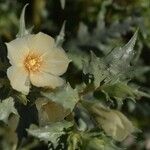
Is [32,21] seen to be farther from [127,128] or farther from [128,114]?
[127,128]

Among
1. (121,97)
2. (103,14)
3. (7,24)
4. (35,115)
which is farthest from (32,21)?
(121,97)

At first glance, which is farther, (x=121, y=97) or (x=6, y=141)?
(x=6, y=141)

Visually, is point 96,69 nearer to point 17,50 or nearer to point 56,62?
point 56,62

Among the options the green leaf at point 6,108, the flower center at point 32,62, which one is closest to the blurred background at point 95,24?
the flower center at point 32,62

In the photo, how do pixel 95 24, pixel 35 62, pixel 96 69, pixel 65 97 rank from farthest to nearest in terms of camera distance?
pixel 95 24 < pixel 35 62 < pixel 96 69 < pixel 65 97

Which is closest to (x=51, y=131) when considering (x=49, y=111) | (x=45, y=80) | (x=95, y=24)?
(x=49, y=111)

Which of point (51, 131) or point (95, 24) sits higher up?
point (51, 131)

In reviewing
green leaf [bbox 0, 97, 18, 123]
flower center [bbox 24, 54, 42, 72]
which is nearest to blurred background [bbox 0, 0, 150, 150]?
flower center [bbox 24, 54, 42, 72]
